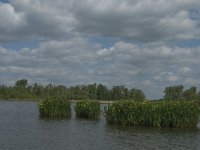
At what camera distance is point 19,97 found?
550ft

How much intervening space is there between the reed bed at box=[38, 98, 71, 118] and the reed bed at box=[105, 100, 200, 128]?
10730mm

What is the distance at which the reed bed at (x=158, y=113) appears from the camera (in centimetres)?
4697

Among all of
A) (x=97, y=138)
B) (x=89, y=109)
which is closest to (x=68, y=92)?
(x=89, y=109)

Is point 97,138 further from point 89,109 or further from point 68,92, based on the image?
point 68,92

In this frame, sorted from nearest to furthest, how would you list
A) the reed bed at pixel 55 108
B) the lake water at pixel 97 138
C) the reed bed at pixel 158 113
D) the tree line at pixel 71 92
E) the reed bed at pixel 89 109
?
the lake water at pixel 97 138, the reed bed at pixel 158 113, the reed bed at pixel 55 108, the reed bed at pixel 89 109, the tree line at pixel 71 92

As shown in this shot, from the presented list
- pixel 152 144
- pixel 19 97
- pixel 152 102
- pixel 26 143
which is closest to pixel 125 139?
pixel 152 144

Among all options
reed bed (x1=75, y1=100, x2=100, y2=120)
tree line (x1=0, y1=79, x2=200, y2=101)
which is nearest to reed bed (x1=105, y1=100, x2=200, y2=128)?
reed bed (x1=75, y1=100, x2=100, y2=120)

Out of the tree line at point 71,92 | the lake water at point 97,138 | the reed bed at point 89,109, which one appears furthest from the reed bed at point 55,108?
the tree line at point 71,92

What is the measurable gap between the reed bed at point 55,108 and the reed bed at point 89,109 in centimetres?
196

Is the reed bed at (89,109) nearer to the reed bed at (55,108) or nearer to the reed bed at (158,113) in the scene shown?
the reed bed at (55,108)

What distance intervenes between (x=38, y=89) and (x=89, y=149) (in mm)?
160891

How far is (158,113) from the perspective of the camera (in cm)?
4747

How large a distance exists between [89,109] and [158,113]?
13735 millimetres

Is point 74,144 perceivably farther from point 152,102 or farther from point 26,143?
point 152,102
